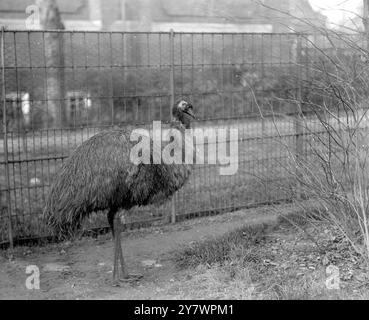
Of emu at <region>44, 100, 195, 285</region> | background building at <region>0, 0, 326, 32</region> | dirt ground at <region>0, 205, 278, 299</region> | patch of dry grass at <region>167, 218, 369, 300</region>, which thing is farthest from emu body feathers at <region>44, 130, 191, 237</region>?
background building at <region>0, 0, 326, 32</region>

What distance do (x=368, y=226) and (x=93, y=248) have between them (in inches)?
124

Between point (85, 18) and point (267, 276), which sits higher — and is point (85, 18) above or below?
above

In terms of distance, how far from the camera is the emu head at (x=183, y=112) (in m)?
6.28

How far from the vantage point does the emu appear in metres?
5.72

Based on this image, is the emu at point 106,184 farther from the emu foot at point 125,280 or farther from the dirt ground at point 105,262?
the dirt ground at point 105,262

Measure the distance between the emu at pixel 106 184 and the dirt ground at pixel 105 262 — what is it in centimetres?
Result: 29

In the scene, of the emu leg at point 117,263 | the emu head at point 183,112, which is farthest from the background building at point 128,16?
the emu leg at point 117,263

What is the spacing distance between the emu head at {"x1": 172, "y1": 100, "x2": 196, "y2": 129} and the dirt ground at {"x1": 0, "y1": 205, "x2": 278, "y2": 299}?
1467 millimetres

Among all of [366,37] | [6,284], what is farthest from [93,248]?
[366,37]

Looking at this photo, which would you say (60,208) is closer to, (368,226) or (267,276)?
(267,276)

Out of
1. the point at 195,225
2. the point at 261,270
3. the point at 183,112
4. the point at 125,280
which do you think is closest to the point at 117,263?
the point at 125,280

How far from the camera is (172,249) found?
22.9ft

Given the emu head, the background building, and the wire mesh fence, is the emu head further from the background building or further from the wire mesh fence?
the background building

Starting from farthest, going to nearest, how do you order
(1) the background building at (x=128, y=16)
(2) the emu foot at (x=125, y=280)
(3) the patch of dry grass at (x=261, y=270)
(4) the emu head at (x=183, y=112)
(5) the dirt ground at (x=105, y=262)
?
(1) the background building at (x=128, y=16) → (4) the emu head at (x=183, y=112) → (2) the emu foot at (x=125, y=280) → (5) the dirt ground at (x=105, y=262) → (3) the patch of dry grass at (x=261, y=270)
